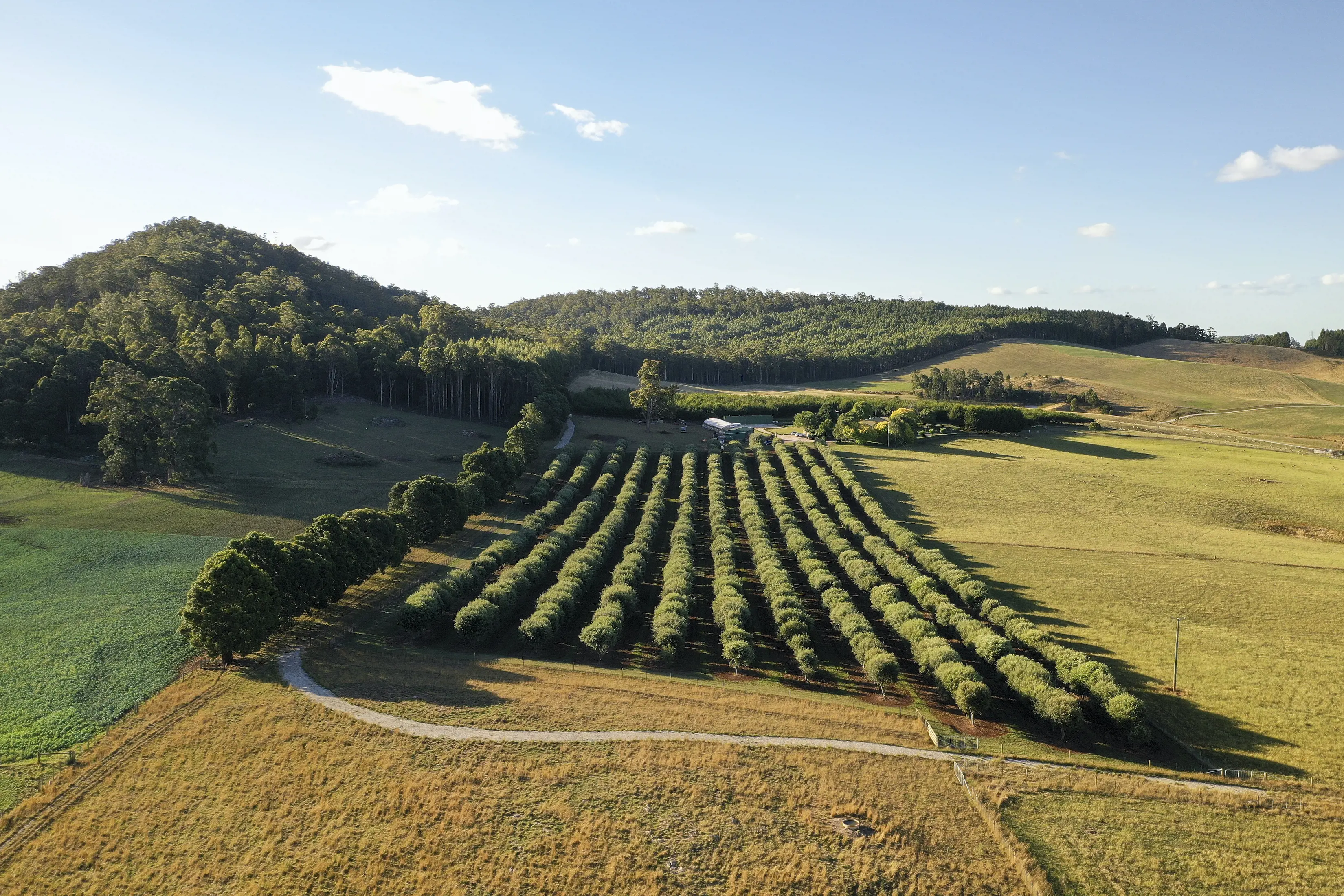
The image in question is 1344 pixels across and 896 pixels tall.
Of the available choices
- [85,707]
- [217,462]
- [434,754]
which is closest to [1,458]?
[217,462]

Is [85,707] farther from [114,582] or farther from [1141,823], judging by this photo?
[1141,823]

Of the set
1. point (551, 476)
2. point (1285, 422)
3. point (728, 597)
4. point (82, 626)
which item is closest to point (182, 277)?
point (551, 476)

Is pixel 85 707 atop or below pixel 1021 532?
below

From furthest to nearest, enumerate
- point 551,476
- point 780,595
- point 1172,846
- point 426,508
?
point 551,476 < point 426,508 < point 780,595 < point 1172,846

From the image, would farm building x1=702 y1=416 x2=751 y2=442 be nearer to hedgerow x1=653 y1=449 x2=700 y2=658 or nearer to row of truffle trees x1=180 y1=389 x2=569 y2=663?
hedgerow x1=653 y1=449 x2=700 y2=658

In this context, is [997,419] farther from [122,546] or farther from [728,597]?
[122,546]
